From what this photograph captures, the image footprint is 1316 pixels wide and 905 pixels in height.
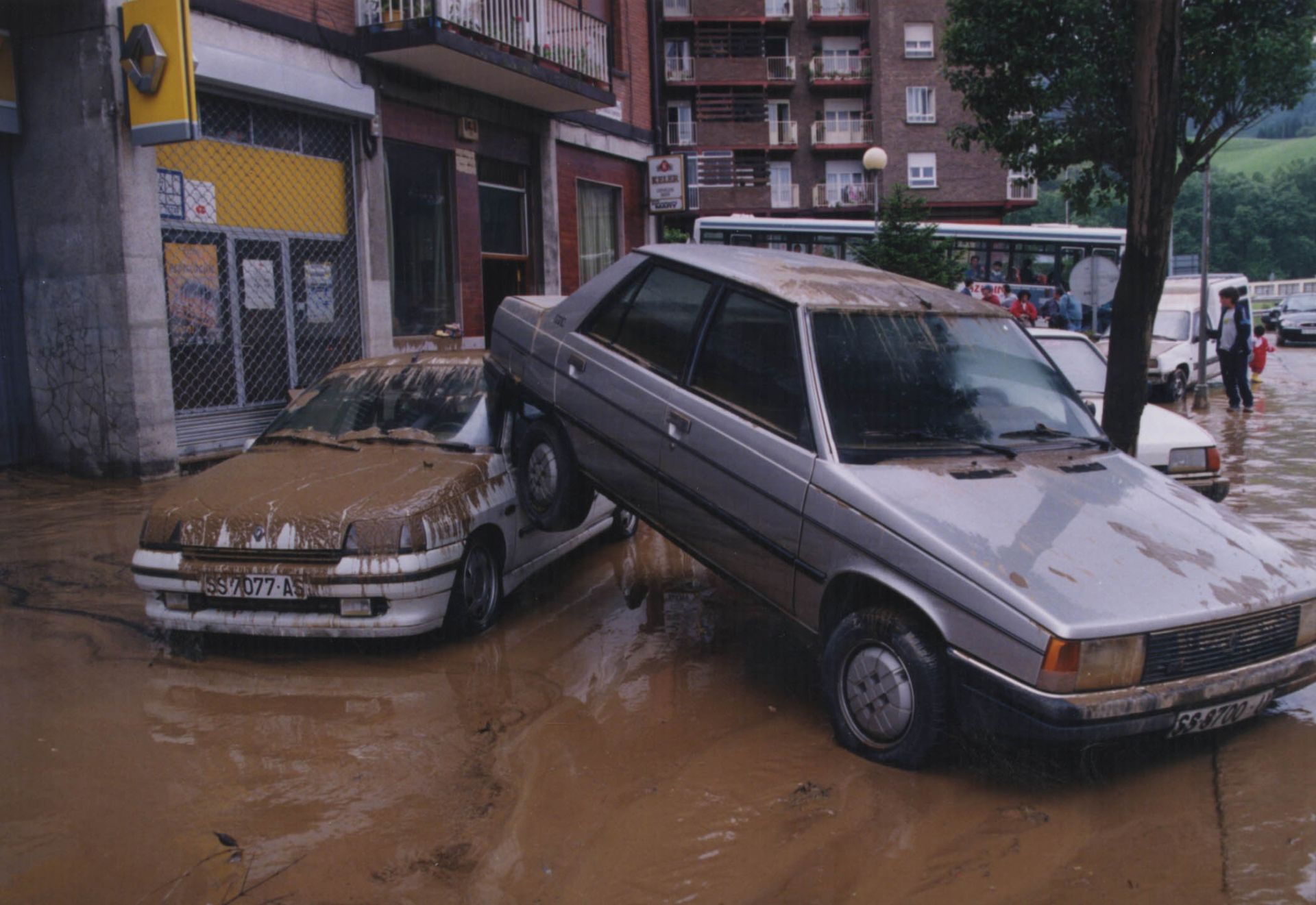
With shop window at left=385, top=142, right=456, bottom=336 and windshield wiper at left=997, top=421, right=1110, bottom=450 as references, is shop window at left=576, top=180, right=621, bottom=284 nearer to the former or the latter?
shop window at left=385, top=142, right=456, bottom=336

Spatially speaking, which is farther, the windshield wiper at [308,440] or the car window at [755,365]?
the windshield wiper at [308,440]

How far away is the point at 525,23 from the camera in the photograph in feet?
51.1

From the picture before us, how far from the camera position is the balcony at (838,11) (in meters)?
47.4

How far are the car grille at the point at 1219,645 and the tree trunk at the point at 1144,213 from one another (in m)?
3.51

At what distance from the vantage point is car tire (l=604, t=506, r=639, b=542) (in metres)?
7.99

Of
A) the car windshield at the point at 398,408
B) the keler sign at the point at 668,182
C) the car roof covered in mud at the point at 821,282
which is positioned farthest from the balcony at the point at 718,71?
the car roof covered in mud at the point at 821,282

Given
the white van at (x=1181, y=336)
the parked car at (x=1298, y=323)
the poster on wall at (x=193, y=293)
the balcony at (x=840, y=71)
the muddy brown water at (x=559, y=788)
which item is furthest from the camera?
the balcony at (x=840, y=71)

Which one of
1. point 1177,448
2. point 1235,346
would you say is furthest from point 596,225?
point 1177,448

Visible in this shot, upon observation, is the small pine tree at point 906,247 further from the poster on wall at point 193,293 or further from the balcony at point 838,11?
the balcony at point 838,11

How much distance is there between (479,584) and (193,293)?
7.35 meters

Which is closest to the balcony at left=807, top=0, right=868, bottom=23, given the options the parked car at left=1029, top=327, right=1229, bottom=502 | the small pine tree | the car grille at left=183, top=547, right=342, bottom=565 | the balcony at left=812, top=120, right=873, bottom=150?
the balcony at left=812, top=120, right=873, bottom=150

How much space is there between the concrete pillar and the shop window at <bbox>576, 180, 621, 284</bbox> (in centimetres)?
969

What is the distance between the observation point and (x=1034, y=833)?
12.0ft

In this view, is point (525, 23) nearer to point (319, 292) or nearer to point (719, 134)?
point (319, 292)
